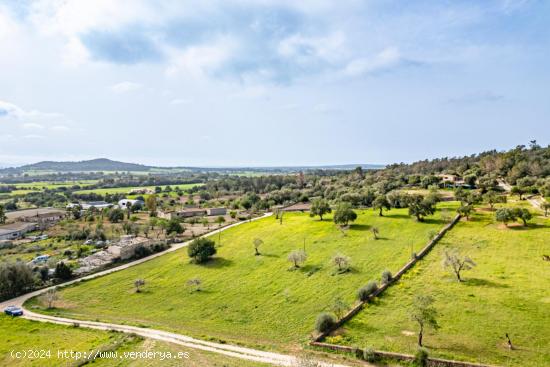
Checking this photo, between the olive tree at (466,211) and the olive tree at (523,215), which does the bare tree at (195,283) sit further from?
the olive tree at (523,215)

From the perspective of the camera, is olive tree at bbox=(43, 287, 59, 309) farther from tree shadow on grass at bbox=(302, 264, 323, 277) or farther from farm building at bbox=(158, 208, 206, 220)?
farm building at bbox=(158, 208, 206, 220)

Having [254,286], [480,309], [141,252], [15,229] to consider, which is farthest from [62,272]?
[480,309]

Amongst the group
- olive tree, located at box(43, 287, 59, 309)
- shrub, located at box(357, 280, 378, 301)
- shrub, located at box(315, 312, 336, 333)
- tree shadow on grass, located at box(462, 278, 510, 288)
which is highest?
tree shadow on grass, located at box(462, 278, 510, 288)

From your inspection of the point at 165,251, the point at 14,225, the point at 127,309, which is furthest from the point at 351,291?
the point at 14,225

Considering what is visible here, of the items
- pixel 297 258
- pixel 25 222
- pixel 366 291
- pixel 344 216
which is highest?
pixel 344 216

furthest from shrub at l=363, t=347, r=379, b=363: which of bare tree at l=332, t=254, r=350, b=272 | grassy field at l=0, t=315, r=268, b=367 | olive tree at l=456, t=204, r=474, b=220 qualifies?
olive tree at l=456, t=204, r=474, b=220

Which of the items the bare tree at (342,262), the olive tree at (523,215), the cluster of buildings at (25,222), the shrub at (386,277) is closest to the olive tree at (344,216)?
the bare tree at (342,262)

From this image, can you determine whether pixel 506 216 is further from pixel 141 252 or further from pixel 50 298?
pixel 50 298
